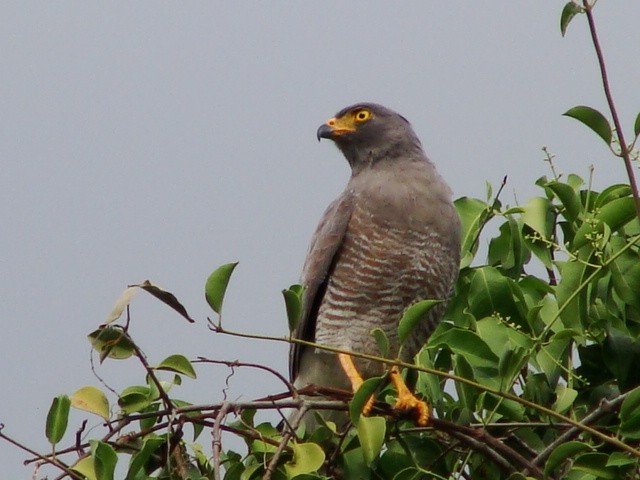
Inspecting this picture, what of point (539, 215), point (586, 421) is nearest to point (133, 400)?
point (586, 421)

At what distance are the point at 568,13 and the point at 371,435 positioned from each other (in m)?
1.17

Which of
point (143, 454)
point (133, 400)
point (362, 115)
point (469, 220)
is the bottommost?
point (143, 454)

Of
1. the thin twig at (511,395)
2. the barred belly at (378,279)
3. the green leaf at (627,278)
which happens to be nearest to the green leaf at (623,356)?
the green leaf at (627,278)

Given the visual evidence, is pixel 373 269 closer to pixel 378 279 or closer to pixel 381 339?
pixel 378 279

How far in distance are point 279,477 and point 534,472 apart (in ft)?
2.21

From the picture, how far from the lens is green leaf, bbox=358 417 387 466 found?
277 centimetres

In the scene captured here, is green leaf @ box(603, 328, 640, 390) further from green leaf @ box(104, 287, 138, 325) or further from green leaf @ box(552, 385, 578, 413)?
green leaf @ box(104, 287, 138, 325)

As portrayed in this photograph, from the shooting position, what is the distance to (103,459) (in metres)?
2.64

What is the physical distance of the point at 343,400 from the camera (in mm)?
3133

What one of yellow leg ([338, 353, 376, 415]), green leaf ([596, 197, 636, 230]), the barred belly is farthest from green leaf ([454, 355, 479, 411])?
the barred belly

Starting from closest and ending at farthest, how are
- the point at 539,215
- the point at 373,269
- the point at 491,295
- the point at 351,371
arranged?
the point at 491,295, the point at 539,215, the point at 351,371, the point at 373,269

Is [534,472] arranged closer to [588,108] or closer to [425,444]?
[425,444]

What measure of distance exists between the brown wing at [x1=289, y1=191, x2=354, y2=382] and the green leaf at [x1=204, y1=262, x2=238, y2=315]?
6.47 ft

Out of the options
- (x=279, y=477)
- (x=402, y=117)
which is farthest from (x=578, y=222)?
(x=402, y=117)
